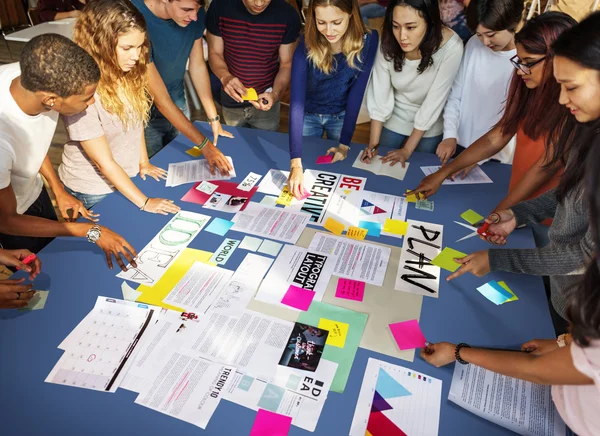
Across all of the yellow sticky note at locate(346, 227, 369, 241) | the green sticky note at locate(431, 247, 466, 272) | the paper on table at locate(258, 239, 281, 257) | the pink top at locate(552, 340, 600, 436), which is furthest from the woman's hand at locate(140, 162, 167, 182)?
the pink top at locate(552, 340, 600, 436)

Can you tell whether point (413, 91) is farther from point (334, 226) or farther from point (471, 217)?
point (334, 226)

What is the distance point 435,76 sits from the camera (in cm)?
190

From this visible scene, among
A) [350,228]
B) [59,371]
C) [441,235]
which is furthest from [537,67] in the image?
[59,371]

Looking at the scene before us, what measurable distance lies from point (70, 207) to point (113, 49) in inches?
24.0

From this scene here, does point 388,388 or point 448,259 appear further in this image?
point 448,259

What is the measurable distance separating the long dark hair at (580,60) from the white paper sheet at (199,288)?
1.02 m

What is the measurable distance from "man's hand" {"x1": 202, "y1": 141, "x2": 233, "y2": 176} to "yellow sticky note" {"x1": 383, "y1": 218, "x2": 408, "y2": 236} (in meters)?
0.72

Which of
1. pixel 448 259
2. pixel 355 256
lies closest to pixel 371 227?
pixel 355 256

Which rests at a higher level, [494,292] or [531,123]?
[531,123]

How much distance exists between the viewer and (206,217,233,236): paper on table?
152cm

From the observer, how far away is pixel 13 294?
117 cm

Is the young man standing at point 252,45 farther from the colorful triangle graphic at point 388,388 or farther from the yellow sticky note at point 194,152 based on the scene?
the colorful triangle graphic at point 388,388

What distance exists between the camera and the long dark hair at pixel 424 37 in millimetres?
1695

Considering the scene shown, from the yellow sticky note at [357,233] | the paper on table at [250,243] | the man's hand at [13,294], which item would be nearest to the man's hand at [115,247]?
the man's hand at [13,294]
